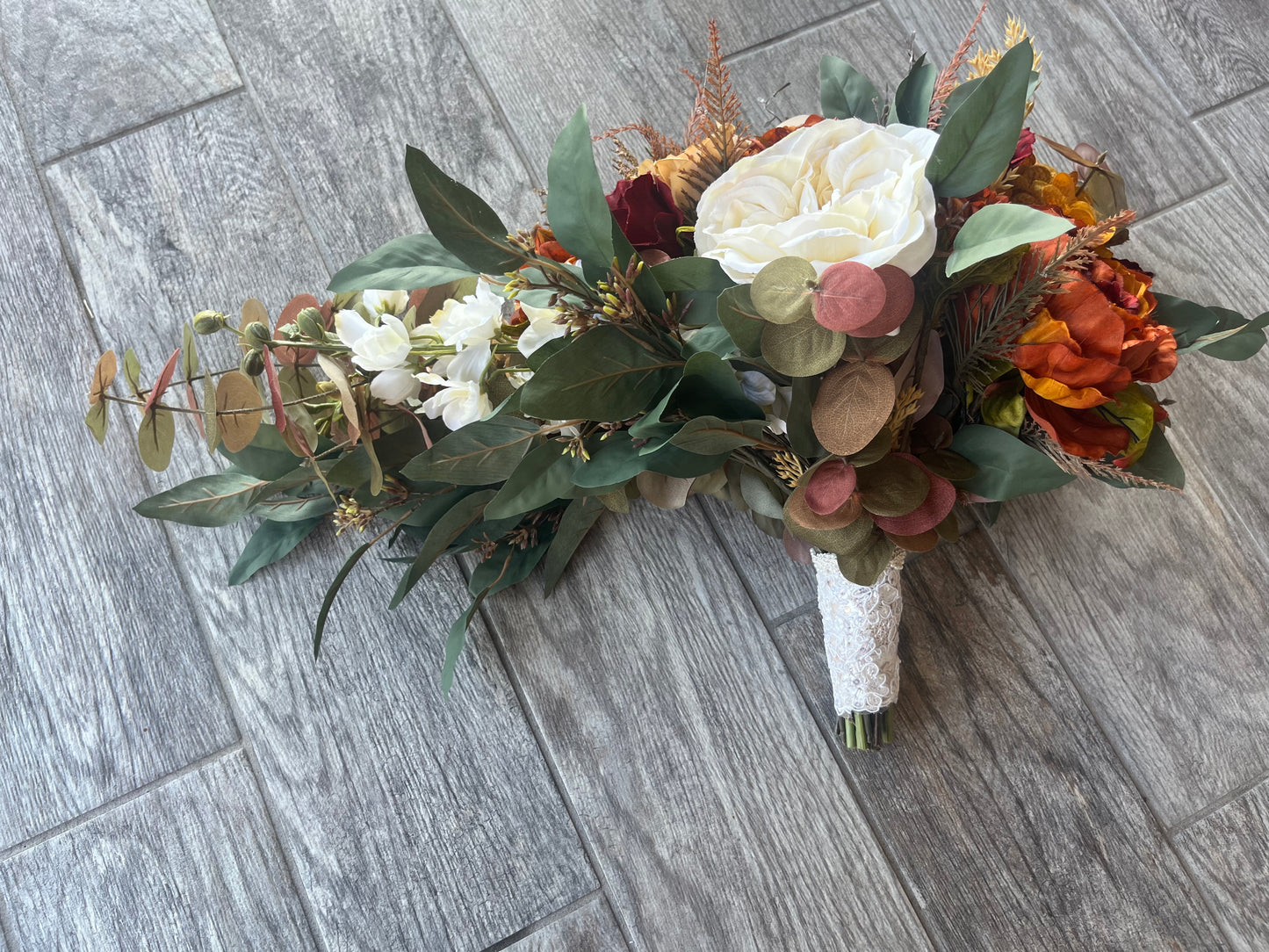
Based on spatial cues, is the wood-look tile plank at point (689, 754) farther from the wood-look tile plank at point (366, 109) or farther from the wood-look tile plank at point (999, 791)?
the wood-look tile plank at point (366, 109)

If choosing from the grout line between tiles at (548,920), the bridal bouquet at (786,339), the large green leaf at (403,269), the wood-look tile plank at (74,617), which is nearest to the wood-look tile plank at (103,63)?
the wood-look tile plank at (74,617)

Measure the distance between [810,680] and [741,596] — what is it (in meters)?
0.09

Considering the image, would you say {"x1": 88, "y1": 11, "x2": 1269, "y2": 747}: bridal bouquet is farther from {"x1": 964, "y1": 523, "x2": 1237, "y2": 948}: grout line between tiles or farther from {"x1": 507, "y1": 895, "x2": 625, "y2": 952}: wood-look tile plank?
{"x1": 507, "y1": 895, "x2": 625, "y2": 952}: wood-look tile plank

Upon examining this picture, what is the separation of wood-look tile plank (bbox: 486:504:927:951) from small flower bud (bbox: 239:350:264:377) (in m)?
0.31

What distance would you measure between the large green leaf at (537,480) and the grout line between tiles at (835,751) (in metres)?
0.24

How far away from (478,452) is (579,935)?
0.43m

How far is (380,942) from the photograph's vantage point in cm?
72

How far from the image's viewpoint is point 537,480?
1.91 ft

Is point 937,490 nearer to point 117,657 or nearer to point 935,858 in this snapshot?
point 935,858

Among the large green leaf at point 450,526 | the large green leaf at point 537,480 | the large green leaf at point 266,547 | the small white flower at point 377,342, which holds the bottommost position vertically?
the large green leaf at point 266,547

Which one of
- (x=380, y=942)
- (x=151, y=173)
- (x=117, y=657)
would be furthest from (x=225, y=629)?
(x=151, y=173)

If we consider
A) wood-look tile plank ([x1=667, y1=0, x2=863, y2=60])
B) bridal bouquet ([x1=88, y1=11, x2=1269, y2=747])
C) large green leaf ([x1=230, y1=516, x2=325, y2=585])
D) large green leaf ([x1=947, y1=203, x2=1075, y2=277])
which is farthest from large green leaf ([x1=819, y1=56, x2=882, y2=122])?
large green leaf ([x1=230, y1=516, x2=325, y2=585])

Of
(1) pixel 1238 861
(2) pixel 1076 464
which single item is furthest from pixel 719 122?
(1) pixel 1238 861

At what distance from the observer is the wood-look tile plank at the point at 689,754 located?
72 cm
